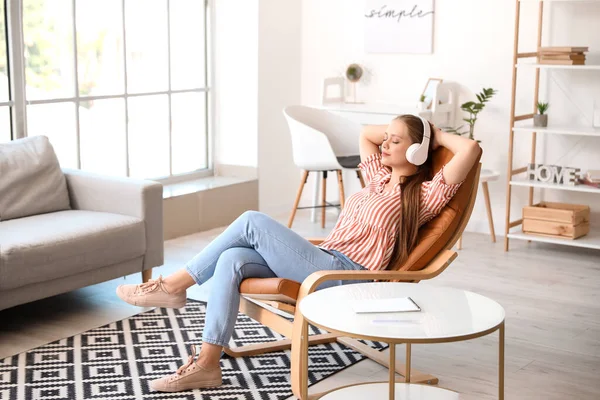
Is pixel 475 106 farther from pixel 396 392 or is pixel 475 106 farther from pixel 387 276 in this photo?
pixel 396 392

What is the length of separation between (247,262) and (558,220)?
2641 mm

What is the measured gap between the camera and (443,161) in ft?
10.8

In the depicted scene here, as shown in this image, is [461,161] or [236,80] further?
[236,80]

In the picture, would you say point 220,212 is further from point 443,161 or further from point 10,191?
point 443,161

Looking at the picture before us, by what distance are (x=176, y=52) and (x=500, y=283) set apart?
2680 mm

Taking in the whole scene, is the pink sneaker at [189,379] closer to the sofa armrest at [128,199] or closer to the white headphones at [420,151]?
the white headphones at [420,151]

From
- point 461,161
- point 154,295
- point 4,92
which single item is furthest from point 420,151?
point 4,92

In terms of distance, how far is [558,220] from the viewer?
17.0 ft

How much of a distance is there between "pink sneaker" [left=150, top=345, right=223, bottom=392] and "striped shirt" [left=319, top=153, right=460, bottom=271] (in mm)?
617

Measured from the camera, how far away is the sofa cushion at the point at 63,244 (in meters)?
3.57

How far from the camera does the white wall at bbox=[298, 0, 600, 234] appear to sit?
5367 millimetres

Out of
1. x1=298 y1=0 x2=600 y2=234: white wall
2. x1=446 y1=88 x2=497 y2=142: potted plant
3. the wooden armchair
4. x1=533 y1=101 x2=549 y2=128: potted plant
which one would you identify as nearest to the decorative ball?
x1=298 y1=0 x2=600 y2=234: white wall

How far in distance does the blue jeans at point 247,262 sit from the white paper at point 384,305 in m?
0.45

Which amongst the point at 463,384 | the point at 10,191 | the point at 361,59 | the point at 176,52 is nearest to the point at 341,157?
the point at 361,59
